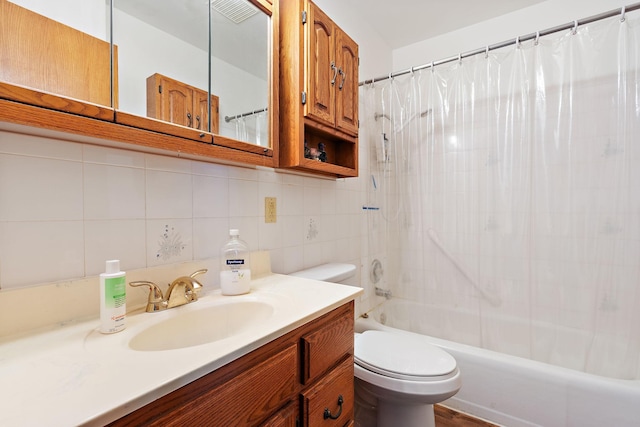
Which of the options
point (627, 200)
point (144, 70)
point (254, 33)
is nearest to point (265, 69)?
point (254, 33)

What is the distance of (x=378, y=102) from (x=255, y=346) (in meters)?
1.81

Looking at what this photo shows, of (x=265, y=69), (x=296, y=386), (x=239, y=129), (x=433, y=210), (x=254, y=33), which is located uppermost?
(x=254, y=33)

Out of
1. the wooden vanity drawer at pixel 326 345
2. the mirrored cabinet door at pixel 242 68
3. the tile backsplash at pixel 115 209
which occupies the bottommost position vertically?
the wooden vanity drawer at pixel 326 345

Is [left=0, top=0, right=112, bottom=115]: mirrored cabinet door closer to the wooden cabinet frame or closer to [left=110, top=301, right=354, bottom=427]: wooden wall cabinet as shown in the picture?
the wooden cabinet frame

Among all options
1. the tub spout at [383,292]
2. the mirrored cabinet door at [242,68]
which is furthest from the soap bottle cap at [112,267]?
the tub spout at [383,292]

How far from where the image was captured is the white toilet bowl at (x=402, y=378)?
1.09 meters

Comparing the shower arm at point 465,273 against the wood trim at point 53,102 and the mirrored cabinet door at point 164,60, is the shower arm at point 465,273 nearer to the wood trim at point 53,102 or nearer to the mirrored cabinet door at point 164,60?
the mirrored cabinet door at point 164,60

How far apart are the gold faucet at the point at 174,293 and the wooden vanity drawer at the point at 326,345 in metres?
0.39

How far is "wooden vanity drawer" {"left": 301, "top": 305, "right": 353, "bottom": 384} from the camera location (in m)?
0.76

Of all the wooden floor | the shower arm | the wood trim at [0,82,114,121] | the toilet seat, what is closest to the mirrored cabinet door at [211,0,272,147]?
the wood trim at [0,82,114,121]

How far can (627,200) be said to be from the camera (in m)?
1.39

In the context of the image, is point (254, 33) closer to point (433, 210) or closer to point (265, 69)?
point (265, 69)

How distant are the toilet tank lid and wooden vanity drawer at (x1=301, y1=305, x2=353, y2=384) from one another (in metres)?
0.39

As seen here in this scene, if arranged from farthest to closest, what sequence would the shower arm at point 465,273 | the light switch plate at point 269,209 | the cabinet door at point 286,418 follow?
the shower arm at point 465,273 < the light switch plate at point 269,209 < the cabinet door at point 286,418
